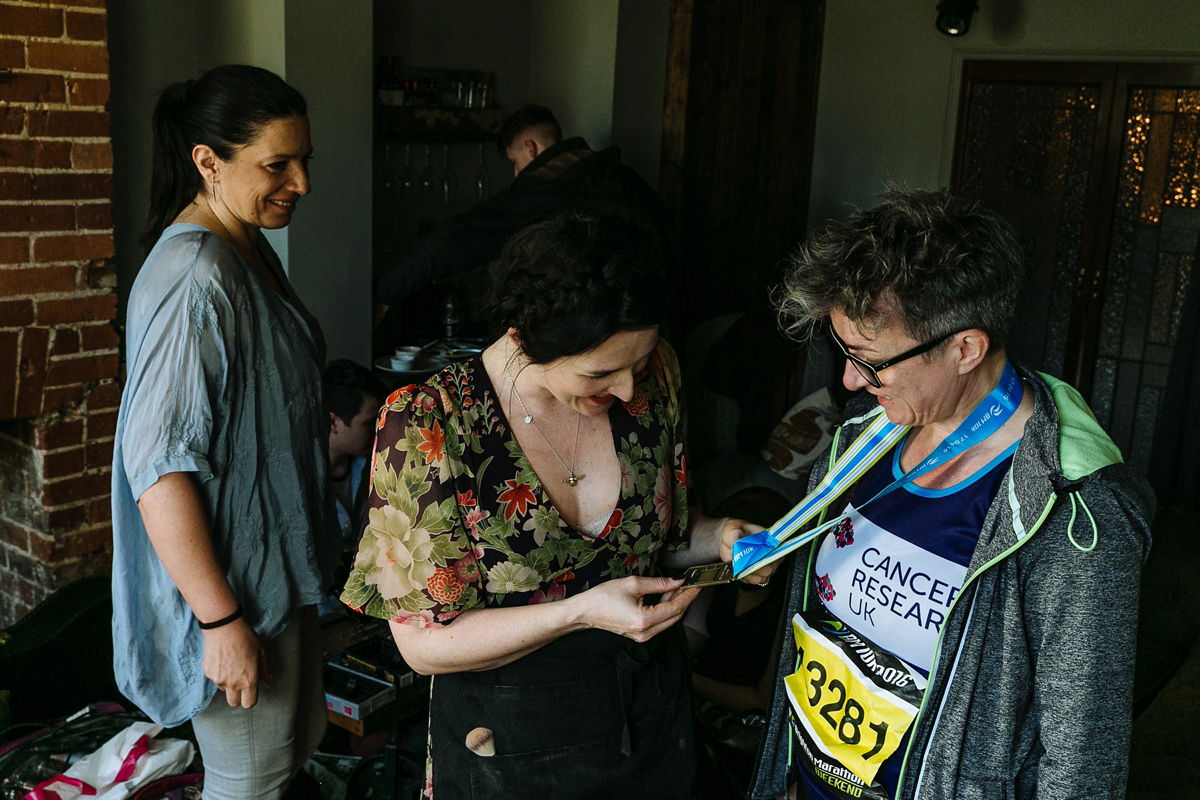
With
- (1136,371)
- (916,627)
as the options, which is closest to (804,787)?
(916,627)

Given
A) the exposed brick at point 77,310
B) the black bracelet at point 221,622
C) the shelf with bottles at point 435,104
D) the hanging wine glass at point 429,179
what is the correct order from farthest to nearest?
the hanging wine glass at point 429,179, the shelf with bottles at point 435,104, the exposed brick at point 77,310, the black bracelet at point 221,622

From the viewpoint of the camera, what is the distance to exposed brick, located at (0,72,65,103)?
8.36 feet

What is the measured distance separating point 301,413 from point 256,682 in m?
0.49

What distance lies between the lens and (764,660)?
10.4 ft

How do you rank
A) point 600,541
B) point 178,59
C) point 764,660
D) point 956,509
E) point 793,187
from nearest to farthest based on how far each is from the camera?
1. point 956,509
2. point 600,541
3. point 764,660
4. point 178,59
5. point 793,187

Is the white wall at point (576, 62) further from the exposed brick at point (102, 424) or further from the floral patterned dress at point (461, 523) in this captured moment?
the floral patterned dress at point (461, 523)

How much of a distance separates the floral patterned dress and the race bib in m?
0.32

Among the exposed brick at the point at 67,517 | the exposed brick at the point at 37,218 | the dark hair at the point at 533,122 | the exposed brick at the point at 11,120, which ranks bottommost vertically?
the exposed brick at the point at 67,517

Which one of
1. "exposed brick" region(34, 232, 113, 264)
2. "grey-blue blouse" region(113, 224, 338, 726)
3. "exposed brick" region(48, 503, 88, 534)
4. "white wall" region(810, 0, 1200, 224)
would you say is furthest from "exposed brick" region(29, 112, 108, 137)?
"white wall" region(810, 0, 1200, 224)

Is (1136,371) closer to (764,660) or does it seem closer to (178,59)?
(764,660)

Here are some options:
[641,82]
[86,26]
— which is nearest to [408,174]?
[641,82]

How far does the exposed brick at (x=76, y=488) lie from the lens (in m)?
2.85

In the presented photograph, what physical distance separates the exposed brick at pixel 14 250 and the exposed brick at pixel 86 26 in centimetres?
54

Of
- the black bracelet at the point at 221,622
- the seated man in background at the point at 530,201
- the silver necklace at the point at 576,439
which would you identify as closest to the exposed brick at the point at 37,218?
the seated man in background at the point at 530,201
